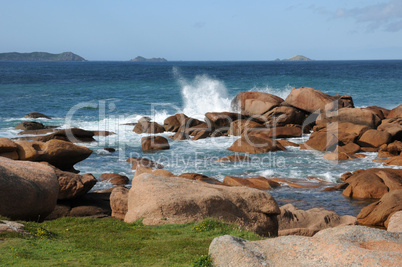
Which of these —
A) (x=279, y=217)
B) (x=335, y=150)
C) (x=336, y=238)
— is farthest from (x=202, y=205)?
(x=335, y=150)

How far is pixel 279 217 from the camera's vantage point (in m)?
17.1

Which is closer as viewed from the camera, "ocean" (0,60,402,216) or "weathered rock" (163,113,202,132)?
"ocean" (0,60,402,216)

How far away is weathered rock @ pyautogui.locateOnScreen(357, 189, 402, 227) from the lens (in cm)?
1796

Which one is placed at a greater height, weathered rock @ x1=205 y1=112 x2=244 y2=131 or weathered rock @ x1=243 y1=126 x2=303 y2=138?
weathered rock @ x1=205 y1=112 x2=244 y2=131

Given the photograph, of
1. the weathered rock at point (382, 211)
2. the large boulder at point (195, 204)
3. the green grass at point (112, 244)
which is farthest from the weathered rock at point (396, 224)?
the green grass at point (112, 244)

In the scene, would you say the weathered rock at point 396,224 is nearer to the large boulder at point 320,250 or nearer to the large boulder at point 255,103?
the large boulder at point 320,250

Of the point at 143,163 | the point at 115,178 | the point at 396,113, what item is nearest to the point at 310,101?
the point at 396,113

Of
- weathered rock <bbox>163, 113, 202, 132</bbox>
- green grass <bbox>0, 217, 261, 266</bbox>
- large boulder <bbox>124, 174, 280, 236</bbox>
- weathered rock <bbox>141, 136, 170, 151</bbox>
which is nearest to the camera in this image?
green grass <bbox>0, 217, 261, 266</bbox>

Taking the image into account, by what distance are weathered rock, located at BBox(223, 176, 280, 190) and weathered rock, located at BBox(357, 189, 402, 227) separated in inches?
222

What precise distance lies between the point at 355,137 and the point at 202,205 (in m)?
21.2

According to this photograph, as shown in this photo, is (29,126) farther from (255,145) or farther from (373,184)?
(373,184)

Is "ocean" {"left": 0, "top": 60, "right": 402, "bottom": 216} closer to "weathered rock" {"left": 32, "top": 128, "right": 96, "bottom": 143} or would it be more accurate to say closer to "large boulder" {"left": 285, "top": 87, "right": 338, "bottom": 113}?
"weathered rock" {"left": 32, "top": 128, "right": 96, "bottom": 143}

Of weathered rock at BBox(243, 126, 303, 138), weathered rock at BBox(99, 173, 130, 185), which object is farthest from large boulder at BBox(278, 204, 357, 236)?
weathered rock at BBox(243, 126, 303, 138)

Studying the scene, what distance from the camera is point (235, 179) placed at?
75.5 feet
